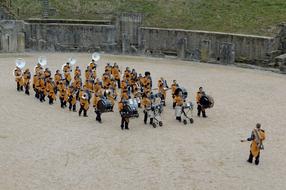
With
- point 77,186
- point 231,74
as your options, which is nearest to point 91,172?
point 77,186

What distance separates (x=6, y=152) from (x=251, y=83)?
1720 centimetres

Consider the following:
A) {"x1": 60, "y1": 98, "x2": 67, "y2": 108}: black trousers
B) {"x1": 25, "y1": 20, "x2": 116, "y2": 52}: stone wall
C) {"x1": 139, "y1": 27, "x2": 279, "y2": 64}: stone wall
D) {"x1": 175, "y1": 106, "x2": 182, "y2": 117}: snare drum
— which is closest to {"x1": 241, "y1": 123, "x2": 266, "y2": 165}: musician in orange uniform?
{"x1": 175, "y1": 106, "x2": 182, "y2": 117}: snare drum

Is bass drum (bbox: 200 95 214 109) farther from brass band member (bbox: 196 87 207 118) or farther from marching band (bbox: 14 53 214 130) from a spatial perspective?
brass band member (bbox: 196 87 207 118)

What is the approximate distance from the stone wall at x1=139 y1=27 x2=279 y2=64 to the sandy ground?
1025cm

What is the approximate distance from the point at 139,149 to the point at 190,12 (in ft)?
94.7

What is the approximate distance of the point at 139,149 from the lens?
55.8ft

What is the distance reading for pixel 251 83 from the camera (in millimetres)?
29141

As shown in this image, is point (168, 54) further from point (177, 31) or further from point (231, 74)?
point (231, 74)

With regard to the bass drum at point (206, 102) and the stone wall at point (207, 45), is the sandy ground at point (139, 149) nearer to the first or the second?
the bass drum at point (206, 102)

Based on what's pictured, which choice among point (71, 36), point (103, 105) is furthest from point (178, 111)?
point (71, 36)

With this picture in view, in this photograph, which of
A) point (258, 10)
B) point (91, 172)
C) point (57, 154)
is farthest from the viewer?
point (258, 10)

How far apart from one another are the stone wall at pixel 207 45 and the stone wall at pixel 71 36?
3053 mm

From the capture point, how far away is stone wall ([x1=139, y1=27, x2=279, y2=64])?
117 feet

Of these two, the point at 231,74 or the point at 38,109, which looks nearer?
the point at 38,109
